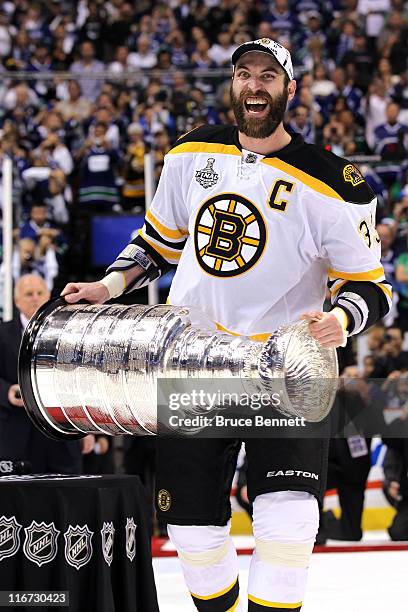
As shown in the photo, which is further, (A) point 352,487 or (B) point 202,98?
(B) point 202,98

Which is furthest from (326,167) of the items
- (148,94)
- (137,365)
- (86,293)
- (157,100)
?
(148,94)

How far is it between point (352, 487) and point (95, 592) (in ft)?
14.5

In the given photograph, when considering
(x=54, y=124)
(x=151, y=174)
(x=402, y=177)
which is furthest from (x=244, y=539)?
(x=54, y=124)

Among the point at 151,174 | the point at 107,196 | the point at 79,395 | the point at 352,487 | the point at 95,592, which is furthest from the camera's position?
the point at 107,196

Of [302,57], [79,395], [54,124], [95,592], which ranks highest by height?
[302,57]

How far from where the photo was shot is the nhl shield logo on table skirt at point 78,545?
3256 millimetres

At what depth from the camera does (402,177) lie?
10.3 m

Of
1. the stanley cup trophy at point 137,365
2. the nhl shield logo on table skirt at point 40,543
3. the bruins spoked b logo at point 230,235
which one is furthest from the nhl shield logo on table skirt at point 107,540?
the bruins spoked b logo at point 230,235

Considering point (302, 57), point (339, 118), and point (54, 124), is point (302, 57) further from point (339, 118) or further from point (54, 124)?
point (54, 124)

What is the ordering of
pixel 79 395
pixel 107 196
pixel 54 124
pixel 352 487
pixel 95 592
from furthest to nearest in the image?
pixel 54 124
pixel 107 196
pixel 352 487
pixel 95 592
pixel 79 395

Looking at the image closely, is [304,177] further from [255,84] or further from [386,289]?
[386,289]

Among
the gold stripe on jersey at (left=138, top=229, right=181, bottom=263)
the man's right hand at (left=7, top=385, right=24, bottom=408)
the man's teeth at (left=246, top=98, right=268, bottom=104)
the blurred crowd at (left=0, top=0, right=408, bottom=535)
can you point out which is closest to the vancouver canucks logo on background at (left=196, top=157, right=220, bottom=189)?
the man's teeth at (left=246, top=98, right=268, bottom=104)

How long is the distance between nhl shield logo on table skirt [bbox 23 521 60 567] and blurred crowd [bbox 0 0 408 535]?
4058 mm

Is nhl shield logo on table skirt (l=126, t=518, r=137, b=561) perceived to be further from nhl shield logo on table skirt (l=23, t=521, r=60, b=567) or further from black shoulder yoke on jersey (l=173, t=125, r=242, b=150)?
black shoulder yoke on jersey (l=173, t=125, r=242, b=150)
